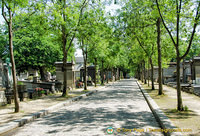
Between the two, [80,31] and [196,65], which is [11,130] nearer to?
[80,31]

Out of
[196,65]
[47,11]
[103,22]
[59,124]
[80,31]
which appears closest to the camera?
[59,124]

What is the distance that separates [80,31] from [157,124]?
10.3m

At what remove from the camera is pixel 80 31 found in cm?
1534

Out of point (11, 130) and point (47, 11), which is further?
point (47, 11)

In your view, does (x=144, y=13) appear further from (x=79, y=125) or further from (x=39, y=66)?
(x=39, y=66)

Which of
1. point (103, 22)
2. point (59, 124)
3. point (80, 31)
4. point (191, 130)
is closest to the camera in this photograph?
point (191, 130)

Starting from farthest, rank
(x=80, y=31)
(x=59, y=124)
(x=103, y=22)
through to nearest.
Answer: (x=103, y=22) < (x=80, y=31) < (x=59, y=124)

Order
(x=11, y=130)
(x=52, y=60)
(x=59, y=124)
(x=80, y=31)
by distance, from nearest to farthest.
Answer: (x=11, y=130) → (x=59, y=124) → (x=80, y=31) → (x=52, y=60)

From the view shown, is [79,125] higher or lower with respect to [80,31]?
lower

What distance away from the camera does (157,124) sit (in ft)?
22.7

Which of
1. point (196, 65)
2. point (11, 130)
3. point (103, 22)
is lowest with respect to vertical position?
point (11, 130)

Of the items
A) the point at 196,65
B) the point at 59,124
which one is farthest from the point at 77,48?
Answer: the point at 59,124

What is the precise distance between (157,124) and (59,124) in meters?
3.44

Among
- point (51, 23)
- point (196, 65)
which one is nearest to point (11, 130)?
point (51, 23)
